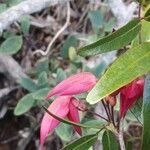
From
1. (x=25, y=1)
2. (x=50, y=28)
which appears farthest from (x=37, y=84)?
(x=50, y=28)

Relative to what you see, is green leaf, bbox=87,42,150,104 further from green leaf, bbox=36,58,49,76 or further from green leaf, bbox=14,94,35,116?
green leaf, bbox=36,58,49,76

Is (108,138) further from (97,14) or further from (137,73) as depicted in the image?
→ (97,14)

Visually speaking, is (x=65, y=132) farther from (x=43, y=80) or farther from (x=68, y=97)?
(x=68, y=97)

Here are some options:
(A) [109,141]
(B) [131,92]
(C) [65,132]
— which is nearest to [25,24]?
(C) [65,132]

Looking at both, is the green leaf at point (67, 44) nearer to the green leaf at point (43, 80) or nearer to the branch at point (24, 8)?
the green leaf at point (43, 80)

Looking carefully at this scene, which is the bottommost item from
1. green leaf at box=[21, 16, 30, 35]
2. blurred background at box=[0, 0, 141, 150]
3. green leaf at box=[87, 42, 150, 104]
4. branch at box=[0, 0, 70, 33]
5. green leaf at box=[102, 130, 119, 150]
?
blurred background at box=[0, 0, 141, 150]

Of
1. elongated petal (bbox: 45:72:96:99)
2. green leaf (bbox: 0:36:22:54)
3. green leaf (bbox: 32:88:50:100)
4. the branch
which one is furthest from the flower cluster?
green leaf (bbox: 0:36:22:54)
